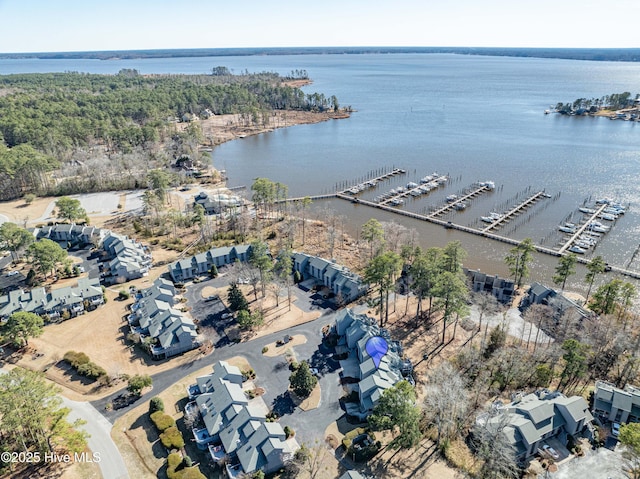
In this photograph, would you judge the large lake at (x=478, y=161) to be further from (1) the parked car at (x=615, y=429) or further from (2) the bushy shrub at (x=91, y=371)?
(2) the bushy shrub at (x=91, y=371)

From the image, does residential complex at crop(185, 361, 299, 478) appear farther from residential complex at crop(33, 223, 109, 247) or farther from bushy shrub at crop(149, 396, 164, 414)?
residential complex at crop(33, 223, 109, 247)

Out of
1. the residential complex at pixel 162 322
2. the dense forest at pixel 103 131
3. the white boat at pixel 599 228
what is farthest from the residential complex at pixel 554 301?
the dense forest at pixel 103 131

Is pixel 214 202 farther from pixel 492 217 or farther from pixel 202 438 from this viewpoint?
pixel 202 438

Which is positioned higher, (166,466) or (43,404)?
Answer: (43,404)

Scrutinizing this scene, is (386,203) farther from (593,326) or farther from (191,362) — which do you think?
(191,362)

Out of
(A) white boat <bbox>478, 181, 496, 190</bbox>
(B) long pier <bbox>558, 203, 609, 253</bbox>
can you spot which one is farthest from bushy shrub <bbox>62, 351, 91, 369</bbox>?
(A) white boat <bbox>478, 181, 496, 190</bbox>

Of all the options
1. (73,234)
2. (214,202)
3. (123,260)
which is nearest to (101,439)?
(123,260)

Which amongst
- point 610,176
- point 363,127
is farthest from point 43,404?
point 363,127
